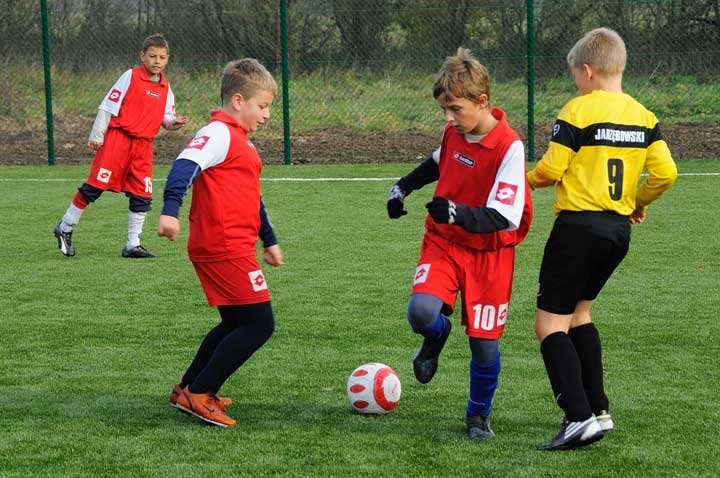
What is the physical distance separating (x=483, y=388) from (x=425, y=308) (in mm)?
423

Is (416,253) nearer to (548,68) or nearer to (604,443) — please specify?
(604,443)

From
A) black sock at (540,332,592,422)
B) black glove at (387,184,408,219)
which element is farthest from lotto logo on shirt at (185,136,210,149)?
black sock at (540,332,592,422)

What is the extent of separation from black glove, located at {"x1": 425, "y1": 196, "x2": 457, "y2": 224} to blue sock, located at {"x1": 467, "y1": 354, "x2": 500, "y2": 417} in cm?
70

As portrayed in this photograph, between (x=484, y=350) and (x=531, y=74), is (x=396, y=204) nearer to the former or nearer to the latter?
(x=484, y=350)

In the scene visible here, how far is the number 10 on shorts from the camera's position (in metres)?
4.56

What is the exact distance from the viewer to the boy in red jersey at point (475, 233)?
175 inches

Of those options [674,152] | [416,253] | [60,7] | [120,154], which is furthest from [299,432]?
[60,7]

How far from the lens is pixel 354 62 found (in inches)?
711

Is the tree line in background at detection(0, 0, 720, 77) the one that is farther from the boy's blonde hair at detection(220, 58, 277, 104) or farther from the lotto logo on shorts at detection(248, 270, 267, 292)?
the lotto logo on shorts at detection(248, 270, 267, 292)

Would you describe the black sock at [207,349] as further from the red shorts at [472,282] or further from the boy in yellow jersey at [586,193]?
the boy in yellow jersey at [586,193]

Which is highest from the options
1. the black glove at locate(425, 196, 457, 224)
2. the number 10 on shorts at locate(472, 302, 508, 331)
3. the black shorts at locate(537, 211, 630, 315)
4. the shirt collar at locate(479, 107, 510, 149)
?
the shirt collar at locate(479, 107, 510, 149)

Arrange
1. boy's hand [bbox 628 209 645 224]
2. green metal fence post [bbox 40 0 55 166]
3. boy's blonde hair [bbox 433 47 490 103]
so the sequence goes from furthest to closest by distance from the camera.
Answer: green metal fence post [bbox 40 0 55 166], boy's hand [bbox 628 209 645 224], boy's blonde hair [bbox 433 47 490 103]

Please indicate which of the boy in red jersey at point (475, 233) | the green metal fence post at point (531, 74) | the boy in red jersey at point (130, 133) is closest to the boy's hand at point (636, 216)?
the boy in red jersey at point (475, 233)

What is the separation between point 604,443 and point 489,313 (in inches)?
26.1
